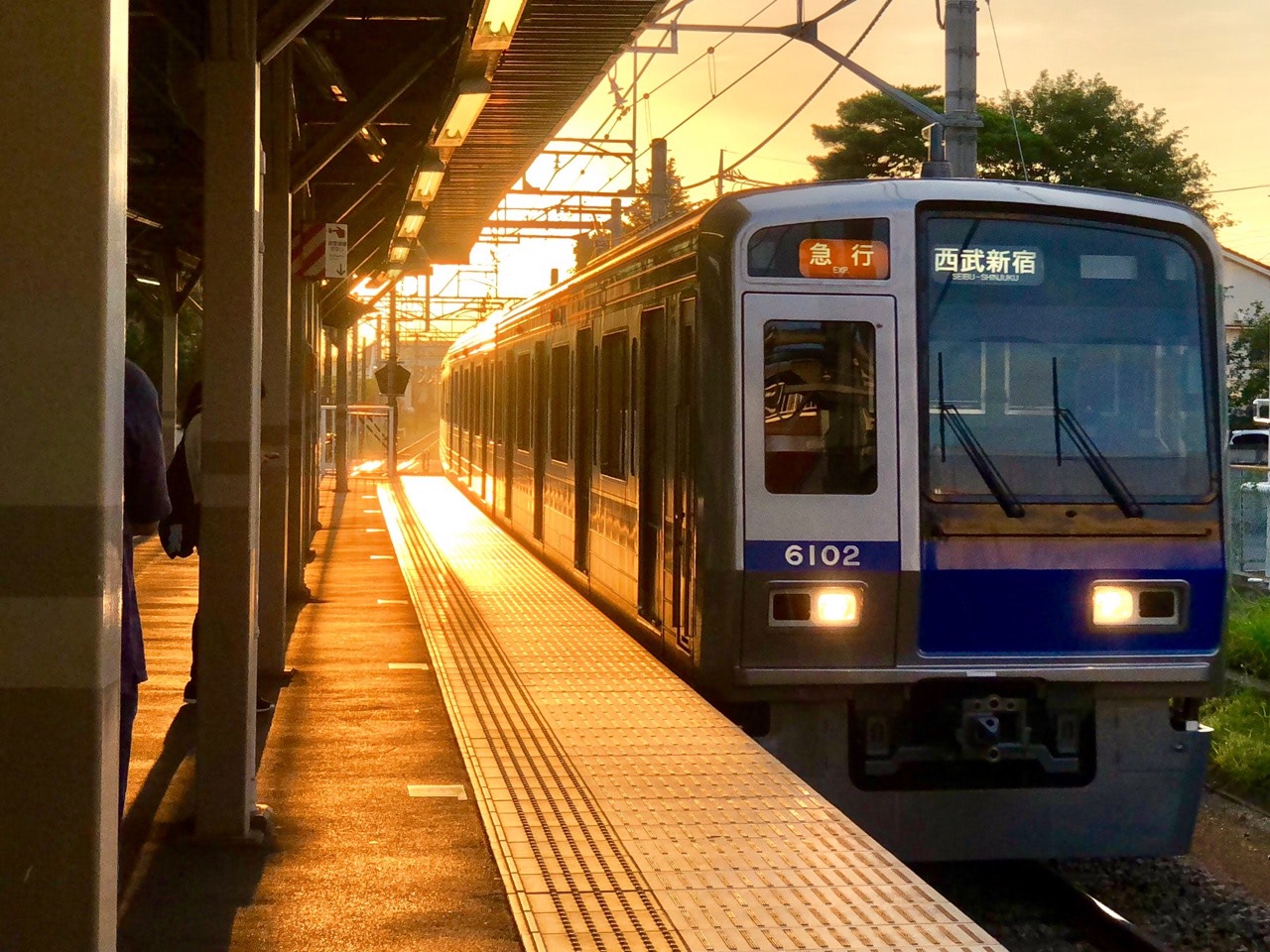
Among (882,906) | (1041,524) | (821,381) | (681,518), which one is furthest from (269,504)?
(882,906)

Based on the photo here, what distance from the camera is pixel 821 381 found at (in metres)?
6.90

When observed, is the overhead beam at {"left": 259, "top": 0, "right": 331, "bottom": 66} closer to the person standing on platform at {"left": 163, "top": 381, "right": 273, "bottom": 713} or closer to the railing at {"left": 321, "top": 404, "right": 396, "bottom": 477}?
the person standing on platform at {"left": 163, "top": 381, "right": 273, "bottom": 713}

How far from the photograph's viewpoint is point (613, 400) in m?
10.1

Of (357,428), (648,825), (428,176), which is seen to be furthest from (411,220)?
(357,428)

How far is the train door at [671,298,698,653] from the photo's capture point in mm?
7277

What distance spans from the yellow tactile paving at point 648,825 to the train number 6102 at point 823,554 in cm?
73

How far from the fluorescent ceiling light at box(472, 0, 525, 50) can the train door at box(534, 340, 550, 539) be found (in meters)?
6.17

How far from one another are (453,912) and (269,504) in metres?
4.81

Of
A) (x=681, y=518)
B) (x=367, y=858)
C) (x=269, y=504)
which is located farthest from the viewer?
(x=269, y=504)

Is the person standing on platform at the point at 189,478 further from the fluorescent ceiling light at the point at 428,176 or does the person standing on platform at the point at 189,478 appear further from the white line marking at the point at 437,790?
the fluorescent ceiling light at the point at 428,176

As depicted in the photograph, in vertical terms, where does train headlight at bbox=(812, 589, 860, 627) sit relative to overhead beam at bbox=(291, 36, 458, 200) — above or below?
below

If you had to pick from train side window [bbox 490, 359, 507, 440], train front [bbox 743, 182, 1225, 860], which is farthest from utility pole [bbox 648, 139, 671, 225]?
train front [bbox 743, 182, 1225, 860]

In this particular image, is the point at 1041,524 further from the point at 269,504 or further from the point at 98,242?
the point at 98,242

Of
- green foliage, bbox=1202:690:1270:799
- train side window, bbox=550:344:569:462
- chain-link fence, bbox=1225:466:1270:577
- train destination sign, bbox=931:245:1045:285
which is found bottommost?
green foliage, bbox=1202:690:1270:799
